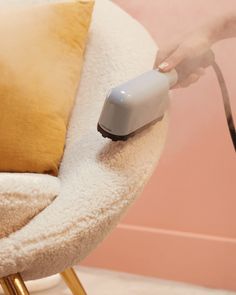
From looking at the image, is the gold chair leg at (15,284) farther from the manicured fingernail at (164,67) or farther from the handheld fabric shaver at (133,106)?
the manicured fingernail at (164,67)

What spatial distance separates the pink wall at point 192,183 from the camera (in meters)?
1.44

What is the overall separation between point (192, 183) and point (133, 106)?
0.80 metres

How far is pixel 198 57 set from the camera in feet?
3.14

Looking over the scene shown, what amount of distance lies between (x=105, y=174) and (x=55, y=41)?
33cm

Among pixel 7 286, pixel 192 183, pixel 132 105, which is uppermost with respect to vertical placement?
pixel 132 105

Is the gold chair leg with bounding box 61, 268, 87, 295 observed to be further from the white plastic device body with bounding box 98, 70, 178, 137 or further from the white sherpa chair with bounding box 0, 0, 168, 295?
the white plastic device body with bounding box 98, 70, 178, 137

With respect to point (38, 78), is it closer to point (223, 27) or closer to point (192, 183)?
point (223, 27)

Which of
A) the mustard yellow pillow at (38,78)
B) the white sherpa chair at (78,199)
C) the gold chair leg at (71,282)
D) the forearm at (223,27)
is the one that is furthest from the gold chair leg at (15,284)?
the forearm at (223,27)

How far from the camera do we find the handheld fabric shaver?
72cm

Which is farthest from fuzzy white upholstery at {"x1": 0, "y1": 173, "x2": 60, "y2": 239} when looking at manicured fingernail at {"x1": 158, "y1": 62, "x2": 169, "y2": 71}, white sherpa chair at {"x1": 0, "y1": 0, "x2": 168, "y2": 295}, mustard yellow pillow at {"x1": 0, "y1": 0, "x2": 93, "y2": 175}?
manicured fingernail at {"x1": 158, "y1": 62, "x2": 169, "y2": 71}

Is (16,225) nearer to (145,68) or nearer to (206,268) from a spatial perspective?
(145,68)

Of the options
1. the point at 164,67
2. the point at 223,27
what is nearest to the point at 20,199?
the point at 164,67

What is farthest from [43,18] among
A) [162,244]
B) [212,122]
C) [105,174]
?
[162,244]

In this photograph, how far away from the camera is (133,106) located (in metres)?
0.72
